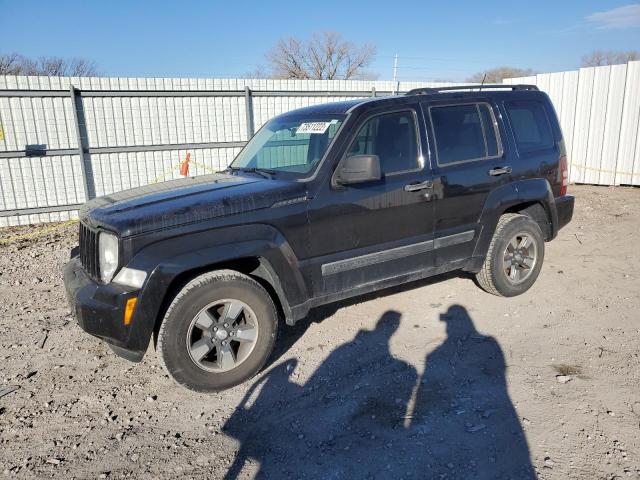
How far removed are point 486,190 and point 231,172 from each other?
2.43 m

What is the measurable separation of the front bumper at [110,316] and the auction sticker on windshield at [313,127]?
6.62ft

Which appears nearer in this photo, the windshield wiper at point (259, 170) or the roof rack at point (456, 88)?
the windshield wiper at point (259, 170)

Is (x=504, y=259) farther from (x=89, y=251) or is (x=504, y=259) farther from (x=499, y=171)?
(x=89, y=251)

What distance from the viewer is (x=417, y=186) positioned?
409cm

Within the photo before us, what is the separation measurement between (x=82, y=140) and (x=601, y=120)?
11628 mm

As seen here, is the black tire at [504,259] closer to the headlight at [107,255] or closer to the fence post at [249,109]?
the headlight at [107,255]

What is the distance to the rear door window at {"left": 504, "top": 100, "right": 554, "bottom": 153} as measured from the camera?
4.85 meters

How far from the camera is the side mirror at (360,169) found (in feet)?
11.7

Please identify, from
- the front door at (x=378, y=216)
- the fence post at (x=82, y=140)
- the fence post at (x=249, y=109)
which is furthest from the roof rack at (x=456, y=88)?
the fence post at (x=82, y=140)

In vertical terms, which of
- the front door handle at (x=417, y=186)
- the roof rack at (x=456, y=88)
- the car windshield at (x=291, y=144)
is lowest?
the front door handle at (x=417, y=186)

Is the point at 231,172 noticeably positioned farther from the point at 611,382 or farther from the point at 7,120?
the point at 7,120

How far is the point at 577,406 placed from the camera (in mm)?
3131

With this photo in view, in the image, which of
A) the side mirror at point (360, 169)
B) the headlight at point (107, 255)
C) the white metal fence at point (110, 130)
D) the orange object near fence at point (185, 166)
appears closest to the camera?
the headlight at point (107, 255)

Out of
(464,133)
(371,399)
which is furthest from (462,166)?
(371,399)
